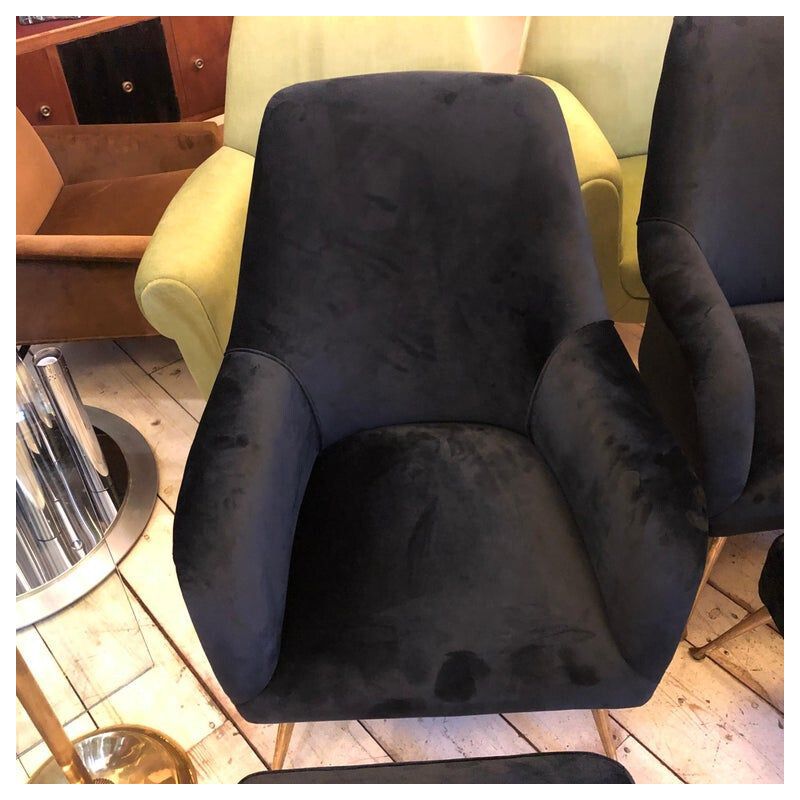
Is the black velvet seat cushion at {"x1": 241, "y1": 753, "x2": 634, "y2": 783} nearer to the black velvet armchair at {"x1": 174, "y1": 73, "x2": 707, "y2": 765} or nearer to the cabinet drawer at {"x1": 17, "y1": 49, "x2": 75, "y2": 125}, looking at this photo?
the black velvet armchair at {"x1": 174, "y1": 73, "x2": 707, "y2": 765}

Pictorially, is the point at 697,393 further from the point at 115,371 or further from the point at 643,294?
the point at 115,371

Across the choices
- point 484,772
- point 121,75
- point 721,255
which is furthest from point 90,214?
point 484,772

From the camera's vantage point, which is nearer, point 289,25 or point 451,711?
point 451,711

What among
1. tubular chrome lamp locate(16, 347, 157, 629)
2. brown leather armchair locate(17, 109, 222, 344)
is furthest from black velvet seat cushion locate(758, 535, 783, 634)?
brown leather armchair locate(17, 109, 222, 344)

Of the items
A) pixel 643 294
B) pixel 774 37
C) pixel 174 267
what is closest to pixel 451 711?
pixel 174 267

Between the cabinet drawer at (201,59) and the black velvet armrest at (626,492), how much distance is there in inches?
92.1

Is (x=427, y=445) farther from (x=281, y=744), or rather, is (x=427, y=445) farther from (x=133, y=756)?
(x=133, y=756)

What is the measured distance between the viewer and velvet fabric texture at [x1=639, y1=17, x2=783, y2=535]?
1067mm

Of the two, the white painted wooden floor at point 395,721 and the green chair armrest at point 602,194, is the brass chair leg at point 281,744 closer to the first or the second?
the white painted wooden floor at point 395,721

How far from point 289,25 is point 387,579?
1235 millimetres

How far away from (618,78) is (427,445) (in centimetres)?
110

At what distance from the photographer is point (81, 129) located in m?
1.95

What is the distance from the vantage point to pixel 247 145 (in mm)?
1656

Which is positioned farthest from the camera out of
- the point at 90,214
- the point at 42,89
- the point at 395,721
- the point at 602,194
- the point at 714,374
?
the point at 42,89
